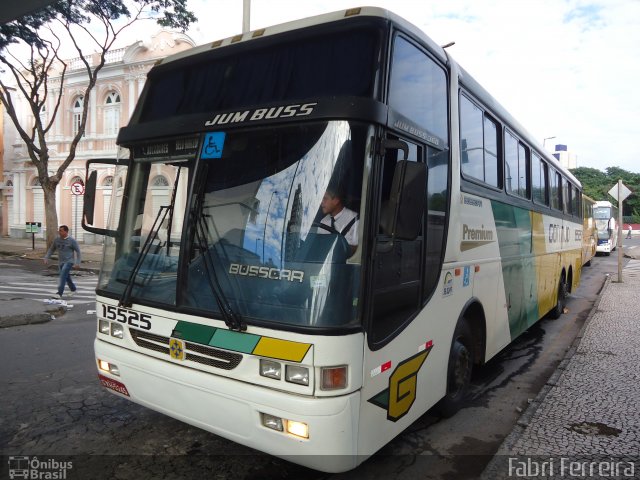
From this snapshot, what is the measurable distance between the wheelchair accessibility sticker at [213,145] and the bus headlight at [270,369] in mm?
1406

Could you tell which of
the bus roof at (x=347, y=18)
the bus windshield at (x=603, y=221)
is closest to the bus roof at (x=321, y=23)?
the bus roof at (x=347, y=18)

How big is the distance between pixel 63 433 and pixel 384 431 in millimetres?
2769

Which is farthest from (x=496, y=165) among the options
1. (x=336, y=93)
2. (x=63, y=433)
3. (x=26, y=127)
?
(x=26, y=127)

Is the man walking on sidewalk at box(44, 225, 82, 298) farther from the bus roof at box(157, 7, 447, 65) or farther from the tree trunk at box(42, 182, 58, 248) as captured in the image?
the tree trunk at box(42, 182, 58, 248)

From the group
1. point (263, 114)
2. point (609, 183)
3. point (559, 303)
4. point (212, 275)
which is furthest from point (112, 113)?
point (609, 183)

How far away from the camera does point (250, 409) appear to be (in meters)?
2.89

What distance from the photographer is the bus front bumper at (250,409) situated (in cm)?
271

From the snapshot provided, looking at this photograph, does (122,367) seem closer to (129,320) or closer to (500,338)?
(129,320)

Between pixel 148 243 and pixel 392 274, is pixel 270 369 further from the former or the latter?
pixel 148 243

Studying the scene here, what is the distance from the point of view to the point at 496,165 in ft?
17.5

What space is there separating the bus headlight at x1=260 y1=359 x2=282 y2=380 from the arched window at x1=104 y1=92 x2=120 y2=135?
26.6 m

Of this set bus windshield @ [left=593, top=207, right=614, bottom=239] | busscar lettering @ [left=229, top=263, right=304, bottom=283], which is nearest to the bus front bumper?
busscar lettering @ [left=229, top=263, right=304, bottom=283]

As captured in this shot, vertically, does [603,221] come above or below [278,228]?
above

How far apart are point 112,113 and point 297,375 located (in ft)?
90.0
